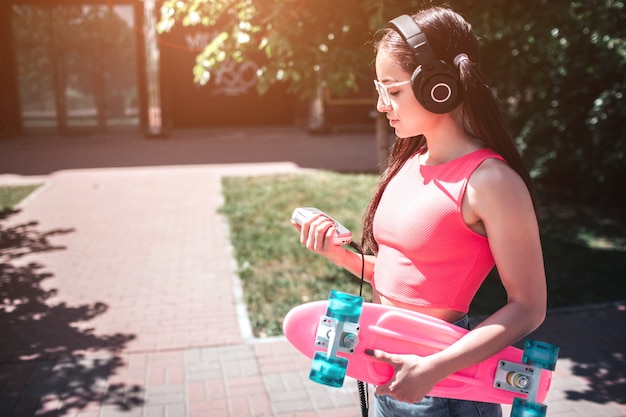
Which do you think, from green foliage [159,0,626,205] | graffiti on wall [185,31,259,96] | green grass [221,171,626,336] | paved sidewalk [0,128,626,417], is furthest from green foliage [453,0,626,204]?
graffiti on wall [185,31,259,96]

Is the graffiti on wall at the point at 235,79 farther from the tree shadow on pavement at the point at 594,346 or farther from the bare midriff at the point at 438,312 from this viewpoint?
the bare midriff at the point at 438,312

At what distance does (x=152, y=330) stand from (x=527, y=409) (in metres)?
4.28

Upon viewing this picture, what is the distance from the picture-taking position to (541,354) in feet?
5.19

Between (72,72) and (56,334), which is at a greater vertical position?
(72,72)

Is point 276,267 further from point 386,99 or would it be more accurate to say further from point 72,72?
point 72,72

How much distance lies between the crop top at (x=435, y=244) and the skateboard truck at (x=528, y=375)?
25cm

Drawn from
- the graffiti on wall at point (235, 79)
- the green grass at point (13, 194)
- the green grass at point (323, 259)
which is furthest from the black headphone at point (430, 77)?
the graffiti on wall at point (235, 79)

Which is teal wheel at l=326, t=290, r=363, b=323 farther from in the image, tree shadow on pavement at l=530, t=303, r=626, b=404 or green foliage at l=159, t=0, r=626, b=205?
tree shadow on pavement at l=530, t=303, r=626, b=404

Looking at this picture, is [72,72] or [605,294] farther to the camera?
[72,72]

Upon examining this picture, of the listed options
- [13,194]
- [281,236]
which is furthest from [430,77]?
[13,194]

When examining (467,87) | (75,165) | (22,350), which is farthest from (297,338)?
(75,165)

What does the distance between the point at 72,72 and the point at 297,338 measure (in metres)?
21.2

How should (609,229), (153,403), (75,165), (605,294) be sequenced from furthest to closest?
(75,165)
(609,229)
(605,294)
(153,403)

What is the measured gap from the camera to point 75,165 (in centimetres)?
1499
